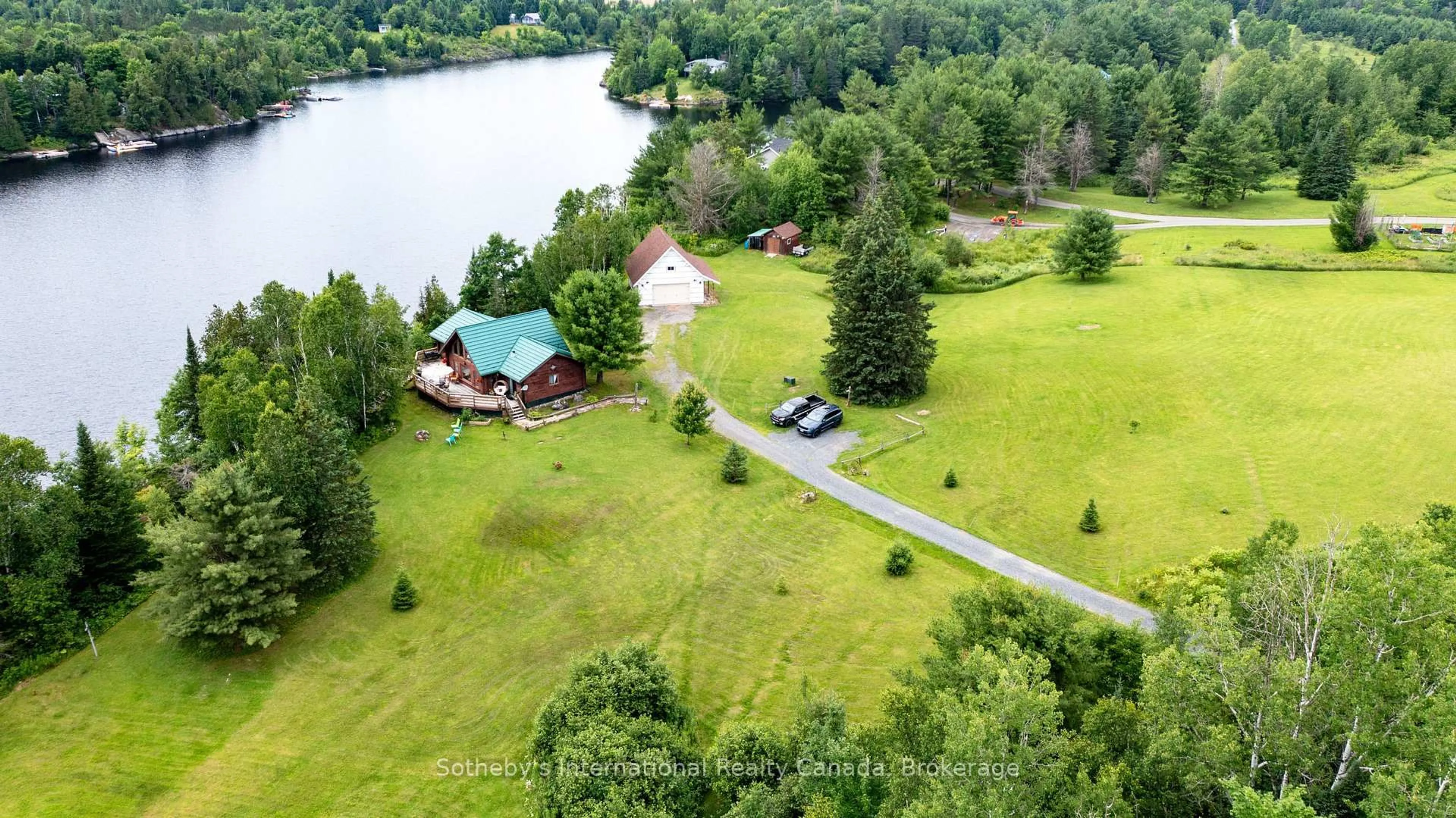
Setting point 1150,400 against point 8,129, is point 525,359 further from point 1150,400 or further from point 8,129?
point 8,129

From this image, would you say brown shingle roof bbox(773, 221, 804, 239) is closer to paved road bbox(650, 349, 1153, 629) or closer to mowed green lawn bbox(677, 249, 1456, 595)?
mowed green lawn bbox(677, 249, 1456, 595)

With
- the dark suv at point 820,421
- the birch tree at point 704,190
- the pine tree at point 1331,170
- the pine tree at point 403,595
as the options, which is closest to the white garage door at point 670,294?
the birch tree at point 704,190

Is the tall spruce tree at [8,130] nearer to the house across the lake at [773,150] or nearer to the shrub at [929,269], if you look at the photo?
the house across the lake at [773,150]

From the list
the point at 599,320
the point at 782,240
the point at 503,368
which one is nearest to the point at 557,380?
the point at 503,368

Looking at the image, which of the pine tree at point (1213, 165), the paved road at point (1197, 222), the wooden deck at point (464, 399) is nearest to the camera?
the wooden deck at point (464, 399)

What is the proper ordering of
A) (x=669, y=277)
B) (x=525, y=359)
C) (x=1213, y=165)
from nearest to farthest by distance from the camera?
(x=525, y=359) < (x=669, y=277) < (x=1213, y=165)
